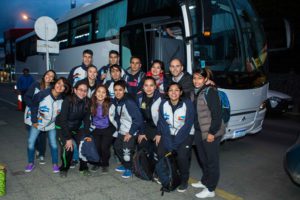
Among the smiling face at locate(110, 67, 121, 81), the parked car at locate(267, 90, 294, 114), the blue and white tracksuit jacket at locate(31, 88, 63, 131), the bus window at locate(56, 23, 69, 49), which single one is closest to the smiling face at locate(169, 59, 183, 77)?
the smiling face at locate(110, 67, 121, 81)

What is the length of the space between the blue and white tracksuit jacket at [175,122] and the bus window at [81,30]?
5.74 m

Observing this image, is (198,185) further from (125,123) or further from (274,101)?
(274,101)

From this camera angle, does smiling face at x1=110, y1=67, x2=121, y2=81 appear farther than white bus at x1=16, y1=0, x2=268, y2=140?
No

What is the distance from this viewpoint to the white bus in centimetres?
553

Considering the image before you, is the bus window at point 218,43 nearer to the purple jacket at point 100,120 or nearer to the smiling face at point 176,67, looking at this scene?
the smiling face at point 176,67

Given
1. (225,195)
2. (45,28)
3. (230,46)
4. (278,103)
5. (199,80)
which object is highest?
(45,28)

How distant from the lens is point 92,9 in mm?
9328

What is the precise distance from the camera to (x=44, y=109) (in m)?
4.88

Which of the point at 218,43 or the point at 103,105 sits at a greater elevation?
the point at 218,43

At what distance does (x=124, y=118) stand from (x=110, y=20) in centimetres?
447

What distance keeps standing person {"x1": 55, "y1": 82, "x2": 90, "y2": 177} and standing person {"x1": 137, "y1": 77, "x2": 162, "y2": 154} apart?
3.04ft

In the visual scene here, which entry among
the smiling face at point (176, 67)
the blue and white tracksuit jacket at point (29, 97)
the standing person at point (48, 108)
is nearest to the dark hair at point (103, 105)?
the standing person at point (48, 108)

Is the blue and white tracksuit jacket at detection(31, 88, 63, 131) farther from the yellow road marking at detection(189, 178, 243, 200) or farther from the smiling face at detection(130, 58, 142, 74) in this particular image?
the yellow road marking at detection(189, 178, 243, 200)

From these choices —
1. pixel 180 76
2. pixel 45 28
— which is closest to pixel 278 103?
pixel 180 76
